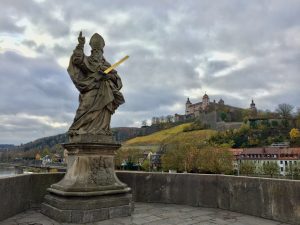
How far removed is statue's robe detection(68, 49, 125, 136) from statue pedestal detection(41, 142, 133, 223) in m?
0.42

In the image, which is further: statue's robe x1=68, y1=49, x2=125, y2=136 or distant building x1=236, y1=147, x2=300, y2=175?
distant building x1=236, y1=147, x2=300, y2=175

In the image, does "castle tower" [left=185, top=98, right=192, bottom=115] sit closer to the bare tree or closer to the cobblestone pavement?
the bare tree

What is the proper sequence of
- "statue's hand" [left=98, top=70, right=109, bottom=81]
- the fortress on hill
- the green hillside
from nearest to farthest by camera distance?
"statue's hand" [left=98, top=70, right=109, bottom=81] → the green hillside → the fortress on hill

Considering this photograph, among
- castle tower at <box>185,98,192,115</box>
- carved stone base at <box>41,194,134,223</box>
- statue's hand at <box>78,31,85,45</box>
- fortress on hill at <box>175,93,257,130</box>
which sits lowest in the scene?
carved stone base at <box>41,194,134,223</box>

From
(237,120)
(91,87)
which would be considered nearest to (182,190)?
(91,87)

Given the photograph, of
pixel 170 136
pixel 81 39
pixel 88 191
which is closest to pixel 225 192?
pixel 88 191

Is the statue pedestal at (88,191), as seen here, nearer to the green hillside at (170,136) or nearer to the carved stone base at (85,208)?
the carved stone base at (85,208)

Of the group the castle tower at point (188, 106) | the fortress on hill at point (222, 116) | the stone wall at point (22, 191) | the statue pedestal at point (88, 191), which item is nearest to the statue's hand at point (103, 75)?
the statue pedestal at point (88, 191)

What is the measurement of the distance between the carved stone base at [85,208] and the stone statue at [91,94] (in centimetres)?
127

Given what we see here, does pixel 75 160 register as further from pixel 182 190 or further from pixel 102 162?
pixel 182 190

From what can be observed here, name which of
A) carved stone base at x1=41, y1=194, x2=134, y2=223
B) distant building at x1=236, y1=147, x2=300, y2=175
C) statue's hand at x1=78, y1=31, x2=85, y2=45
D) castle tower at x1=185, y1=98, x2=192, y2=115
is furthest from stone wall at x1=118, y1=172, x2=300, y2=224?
castle tower at x1=185, y1=98, x2=192, y2=115

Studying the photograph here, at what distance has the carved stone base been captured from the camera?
5.00 m

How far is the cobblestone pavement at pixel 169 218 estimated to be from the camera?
500 centimetres

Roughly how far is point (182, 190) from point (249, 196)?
174cm
